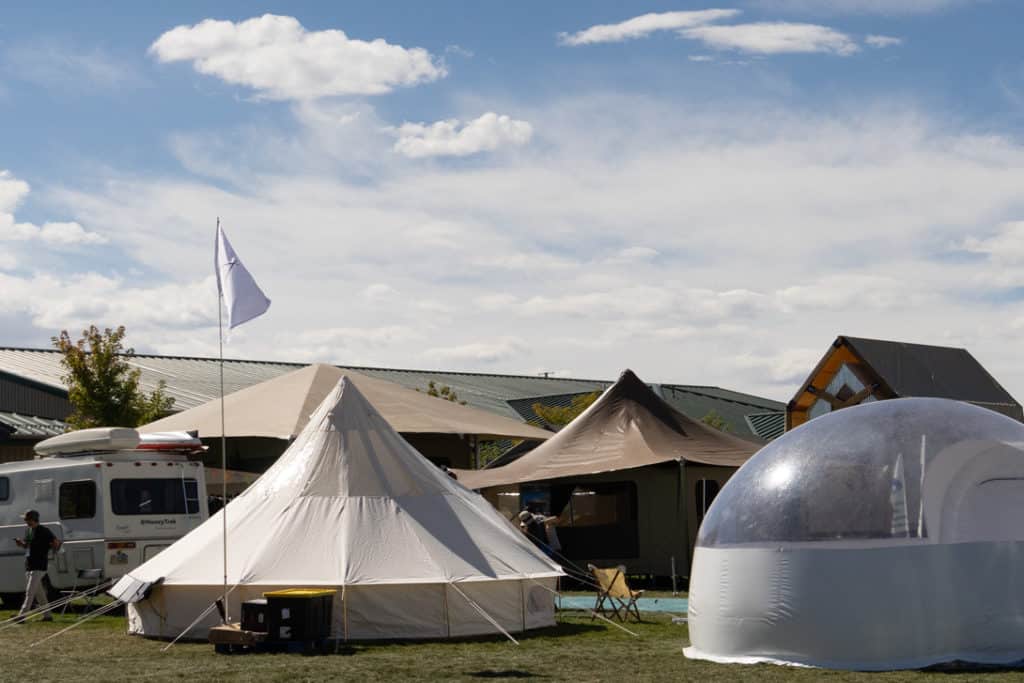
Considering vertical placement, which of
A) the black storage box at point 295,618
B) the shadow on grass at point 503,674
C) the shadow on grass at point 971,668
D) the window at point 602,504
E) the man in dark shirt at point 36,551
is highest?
the window at point 602,504

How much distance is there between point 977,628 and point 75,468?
1362 centimetres

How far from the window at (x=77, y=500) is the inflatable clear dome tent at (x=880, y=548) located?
11005 millimetres

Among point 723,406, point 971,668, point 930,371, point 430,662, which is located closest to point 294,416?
point 430,662

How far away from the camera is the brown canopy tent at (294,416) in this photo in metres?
25.9

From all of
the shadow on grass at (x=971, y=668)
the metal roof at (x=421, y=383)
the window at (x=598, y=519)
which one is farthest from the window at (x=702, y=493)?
the shadow on grass at (x=971, y=668)

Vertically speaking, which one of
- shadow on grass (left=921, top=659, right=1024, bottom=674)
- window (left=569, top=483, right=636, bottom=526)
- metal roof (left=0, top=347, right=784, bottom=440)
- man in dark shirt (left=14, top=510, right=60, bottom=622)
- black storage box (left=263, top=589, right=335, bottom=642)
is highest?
metal roof (left=0, top=347, right=784, bottom=440)

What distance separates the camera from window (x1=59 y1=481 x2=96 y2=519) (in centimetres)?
2072

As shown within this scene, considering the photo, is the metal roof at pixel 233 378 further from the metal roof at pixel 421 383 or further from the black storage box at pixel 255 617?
the black storage box at pixel 255 617

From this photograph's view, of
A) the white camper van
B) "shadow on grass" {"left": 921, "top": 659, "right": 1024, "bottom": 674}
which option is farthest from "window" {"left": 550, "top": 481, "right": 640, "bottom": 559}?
"shadow on grass" {"left": 921, "top": 659, "right": 1024, "bottom": 674}

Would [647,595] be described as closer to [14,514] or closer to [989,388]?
[14,514]

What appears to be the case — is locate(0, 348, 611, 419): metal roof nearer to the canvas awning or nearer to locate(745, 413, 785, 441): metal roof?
locate(745, 413, 785, 441): metal roof

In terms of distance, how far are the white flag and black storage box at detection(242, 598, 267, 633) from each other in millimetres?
3041

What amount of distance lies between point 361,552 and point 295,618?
137 centimetres

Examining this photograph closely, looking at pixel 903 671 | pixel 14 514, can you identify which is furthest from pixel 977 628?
pixel 14 514
